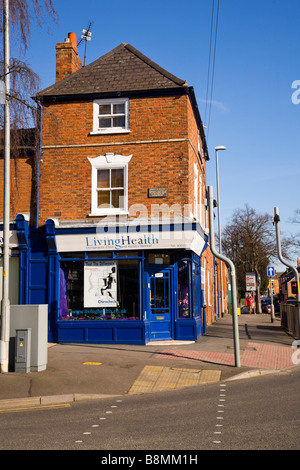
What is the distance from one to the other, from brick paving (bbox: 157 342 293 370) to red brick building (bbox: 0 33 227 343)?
220 centimetres

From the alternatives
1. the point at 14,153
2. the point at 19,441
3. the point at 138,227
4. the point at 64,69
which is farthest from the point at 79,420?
the point at 64,69

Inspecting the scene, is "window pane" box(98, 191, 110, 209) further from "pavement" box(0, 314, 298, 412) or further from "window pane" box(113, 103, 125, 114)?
"pavement" box(0, 314, 298, 412)

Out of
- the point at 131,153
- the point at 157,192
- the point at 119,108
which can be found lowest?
the point at 157,192

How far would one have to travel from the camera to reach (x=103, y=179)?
55.5ft

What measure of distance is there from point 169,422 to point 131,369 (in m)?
4.67

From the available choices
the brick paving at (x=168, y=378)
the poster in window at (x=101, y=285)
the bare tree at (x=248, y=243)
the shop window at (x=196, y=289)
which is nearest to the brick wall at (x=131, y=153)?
the poster in window at (x=101, y=285)

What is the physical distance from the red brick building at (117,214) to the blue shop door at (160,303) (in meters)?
0.03

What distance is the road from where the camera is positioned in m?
5.87

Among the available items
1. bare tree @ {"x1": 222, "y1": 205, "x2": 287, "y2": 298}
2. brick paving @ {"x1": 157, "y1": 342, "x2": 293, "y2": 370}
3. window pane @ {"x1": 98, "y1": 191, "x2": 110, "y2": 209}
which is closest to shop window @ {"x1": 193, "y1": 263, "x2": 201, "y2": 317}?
brick paving @ {"x1": 157, "y1": 342, "x2": 293, "y2": 370}

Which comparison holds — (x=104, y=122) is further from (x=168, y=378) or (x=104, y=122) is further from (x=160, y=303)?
(x=168, y=378)

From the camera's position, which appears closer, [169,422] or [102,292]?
[169,422]

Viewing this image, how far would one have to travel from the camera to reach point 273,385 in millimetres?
10125

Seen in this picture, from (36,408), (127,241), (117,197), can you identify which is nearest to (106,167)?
(117,197)
